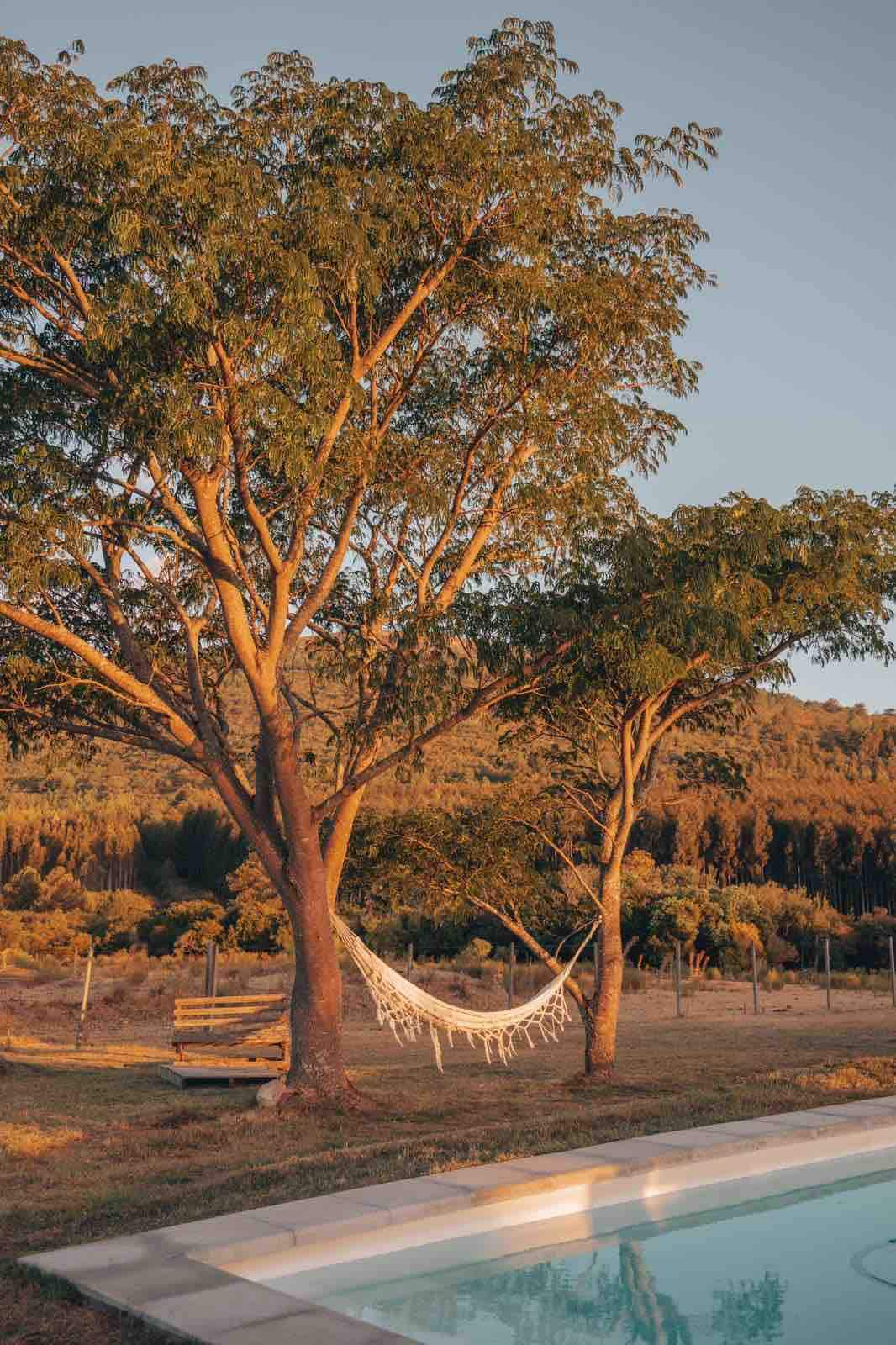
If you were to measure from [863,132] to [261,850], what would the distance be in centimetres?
776

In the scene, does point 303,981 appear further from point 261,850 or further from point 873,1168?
point 873,1168

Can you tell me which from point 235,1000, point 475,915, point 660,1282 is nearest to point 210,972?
point 235,1000

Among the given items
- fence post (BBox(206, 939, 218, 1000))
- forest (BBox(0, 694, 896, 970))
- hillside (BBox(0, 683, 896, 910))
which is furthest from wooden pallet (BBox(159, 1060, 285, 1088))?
hillside (BBox(0, 683, 896, 910))

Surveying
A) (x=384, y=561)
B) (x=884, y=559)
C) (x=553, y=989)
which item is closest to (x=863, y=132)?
(x=884, y=559)

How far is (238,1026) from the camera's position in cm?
1213

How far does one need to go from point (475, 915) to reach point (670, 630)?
33.9 feet

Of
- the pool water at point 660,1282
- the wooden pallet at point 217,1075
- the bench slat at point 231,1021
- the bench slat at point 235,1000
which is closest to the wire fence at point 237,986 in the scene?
the bench slat at point 235,1000

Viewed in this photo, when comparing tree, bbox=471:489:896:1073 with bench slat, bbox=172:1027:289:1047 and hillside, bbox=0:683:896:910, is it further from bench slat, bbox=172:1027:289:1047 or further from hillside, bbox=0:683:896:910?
hillside, bbox=0:683:896:910

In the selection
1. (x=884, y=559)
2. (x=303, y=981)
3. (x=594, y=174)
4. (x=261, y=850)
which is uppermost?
(x=594, y=174)

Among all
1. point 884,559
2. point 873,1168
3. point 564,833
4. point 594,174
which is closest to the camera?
point 873,1168

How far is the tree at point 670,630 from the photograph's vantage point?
860 centimetres

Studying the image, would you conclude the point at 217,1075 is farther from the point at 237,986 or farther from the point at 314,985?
the point at 237,986

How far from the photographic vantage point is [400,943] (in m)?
25.8

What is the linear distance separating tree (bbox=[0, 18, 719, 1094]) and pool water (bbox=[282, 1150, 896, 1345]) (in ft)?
12.5
